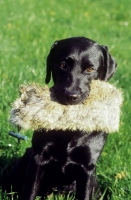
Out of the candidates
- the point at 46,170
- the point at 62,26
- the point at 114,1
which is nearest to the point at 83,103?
the point at 46,170

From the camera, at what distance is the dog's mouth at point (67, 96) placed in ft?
10.6

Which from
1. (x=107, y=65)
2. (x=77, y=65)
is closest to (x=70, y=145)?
(x=77, y=65)

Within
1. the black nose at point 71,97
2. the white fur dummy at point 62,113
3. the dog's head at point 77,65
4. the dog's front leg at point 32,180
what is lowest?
the dog's front leg at point 32,180

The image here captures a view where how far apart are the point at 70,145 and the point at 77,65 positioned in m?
0.67

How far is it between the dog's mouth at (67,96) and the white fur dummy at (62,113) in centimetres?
3

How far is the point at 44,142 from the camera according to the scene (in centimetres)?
342

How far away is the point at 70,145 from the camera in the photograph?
340 centimetres

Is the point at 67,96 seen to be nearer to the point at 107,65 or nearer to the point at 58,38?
the point at 107,65

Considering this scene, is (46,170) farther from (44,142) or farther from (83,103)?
(83,103)

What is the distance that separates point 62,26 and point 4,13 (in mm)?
1176

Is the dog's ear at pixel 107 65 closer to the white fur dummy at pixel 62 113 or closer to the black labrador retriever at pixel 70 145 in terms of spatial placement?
the black labrador retriever at pixel 70 145

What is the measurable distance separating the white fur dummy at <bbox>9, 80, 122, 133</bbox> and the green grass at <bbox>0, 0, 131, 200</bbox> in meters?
0.81

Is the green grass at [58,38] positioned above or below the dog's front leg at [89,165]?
above

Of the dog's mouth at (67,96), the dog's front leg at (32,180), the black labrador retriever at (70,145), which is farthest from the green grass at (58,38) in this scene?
the dog's mouth at (67,96)
